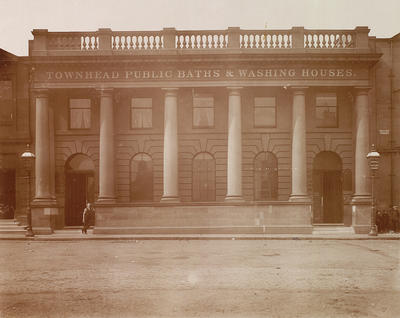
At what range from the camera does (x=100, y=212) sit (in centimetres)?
3075

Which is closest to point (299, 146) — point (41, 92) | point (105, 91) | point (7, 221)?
point (105, 91)

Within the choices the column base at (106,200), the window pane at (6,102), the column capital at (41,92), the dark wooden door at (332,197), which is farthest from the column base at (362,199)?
the window pane at (6,102)

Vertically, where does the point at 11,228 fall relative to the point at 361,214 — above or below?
below

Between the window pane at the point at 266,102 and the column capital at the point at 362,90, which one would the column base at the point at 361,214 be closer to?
the column capital at the point at 362,90

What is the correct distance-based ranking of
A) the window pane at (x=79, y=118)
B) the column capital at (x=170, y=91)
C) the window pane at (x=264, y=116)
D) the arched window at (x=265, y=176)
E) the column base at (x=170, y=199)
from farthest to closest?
1. the window pane at (x=79, y=118)
2. the window pane at (x=264, y=116)
3. the arched window at (x=265, y=176)
4. the column capital at (x=170, y=91)
5. the column base at (x=170, y=199)

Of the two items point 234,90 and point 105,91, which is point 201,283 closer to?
point 234,90

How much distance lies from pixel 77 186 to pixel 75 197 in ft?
1.94

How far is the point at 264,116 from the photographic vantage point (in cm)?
3288

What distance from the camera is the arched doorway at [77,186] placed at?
108ft

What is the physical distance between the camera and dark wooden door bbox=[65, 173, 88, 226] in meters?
32.9

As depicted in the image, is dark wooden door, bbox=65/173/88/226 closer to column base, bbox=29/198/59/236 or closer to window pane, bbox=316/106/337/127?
column base, bbox=29/198/59/236

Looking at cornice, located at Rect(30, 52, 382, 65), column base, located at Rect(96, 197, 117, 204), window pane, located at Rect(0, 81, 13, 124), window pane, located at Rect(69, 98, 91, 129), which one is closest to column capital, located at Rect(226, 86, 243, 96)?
cornice, located at Rect(30, 52, 382, 65)

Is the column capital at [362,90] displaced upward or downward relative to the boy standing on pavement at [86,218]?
upward

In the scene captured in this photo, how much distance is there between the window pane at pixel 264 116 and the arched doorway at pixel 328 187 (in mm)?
3079
